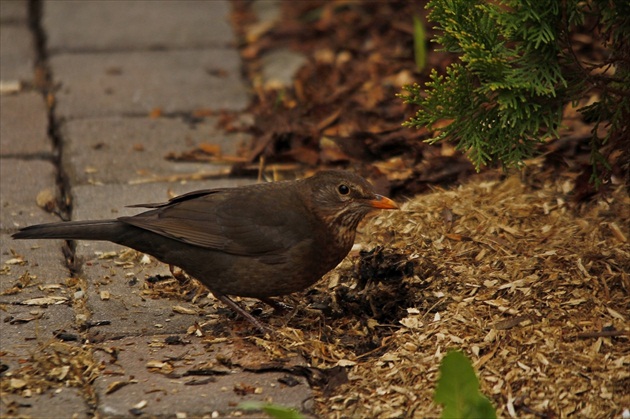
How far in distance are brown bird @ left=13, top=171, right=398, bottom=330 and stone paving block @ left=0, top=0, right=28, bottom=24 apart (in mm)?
4489

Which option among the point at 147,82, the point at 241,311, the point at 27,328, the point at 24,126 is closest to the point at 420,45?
the point at 147,82

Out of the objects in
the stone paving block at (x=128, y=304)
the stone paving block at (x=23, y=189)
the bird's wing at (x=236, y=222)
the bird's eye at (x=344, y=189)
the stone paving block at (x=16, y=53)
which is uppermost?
the stone paving block at (x=16, y=53)

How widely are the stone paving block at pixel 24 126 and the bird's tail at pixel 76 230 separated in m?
2.10

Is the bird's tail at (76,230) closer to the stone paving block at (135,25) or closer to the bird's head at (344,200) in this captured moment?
the bird's head at (344,200)

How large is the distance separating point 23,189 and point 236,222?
199cm

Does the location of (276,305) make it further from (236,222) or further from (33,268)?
(33,268)

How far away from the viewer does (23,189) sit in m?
6.35

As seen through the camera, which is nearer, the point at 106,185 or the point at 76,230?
the point at 76,230

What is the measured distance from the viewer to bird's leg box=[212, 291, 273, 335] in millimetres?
4852

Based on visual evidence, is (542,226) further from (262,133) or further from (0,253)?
(0,253)

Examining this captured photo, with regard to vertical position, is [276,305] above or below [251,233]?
below

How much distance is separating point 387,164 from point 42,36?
3.70m

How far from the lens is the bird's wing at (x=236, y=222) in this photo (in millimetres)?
4938

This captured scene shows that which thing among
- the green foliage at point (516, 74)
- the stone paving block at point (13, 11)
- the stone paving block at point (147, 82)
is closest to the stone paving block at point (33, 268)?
the stone paving block at point (147, 82)
